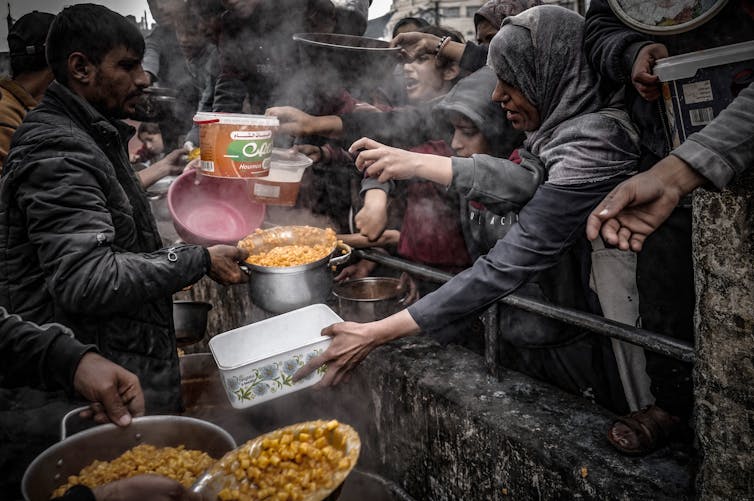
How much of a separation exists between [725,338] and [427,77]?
323 cm

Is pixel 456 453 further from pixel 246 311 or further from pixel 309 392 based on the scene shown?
pixel 246 311

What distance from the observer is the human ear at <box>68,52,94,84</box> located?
2305 mm

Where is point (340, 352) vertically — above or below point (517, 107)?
below

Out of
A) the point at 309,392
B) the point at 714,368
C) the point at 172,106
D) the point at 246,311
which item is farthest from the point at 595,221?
the point at 172,106

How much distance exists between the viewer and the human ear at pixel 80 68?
2305 millimetres

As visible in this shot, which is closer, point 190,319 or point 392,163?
point 392,163

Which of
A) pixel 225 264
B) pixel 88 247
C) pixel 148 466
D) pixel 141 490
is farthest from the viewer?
pixel 225 264

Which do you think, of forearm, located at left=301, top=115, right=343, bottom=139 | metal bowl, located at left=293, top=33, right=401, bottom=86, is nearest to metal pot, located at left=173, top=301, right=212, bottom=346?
forearm, located at left=301, top=115, right=343, bottom=139

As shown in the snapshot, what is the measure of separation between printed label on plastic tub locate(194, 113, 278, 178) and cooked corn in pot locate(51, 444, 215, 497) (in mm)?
1530

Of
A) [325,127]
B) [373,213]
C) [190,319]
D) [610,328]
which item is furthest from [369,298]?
[610,328]

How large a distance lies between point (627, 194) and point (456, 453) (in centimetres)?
157

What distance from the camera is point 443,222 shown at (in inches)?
137

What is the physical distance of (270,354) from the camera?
2252mm

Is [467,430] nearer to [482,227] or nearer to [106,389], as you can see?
[482,227]
